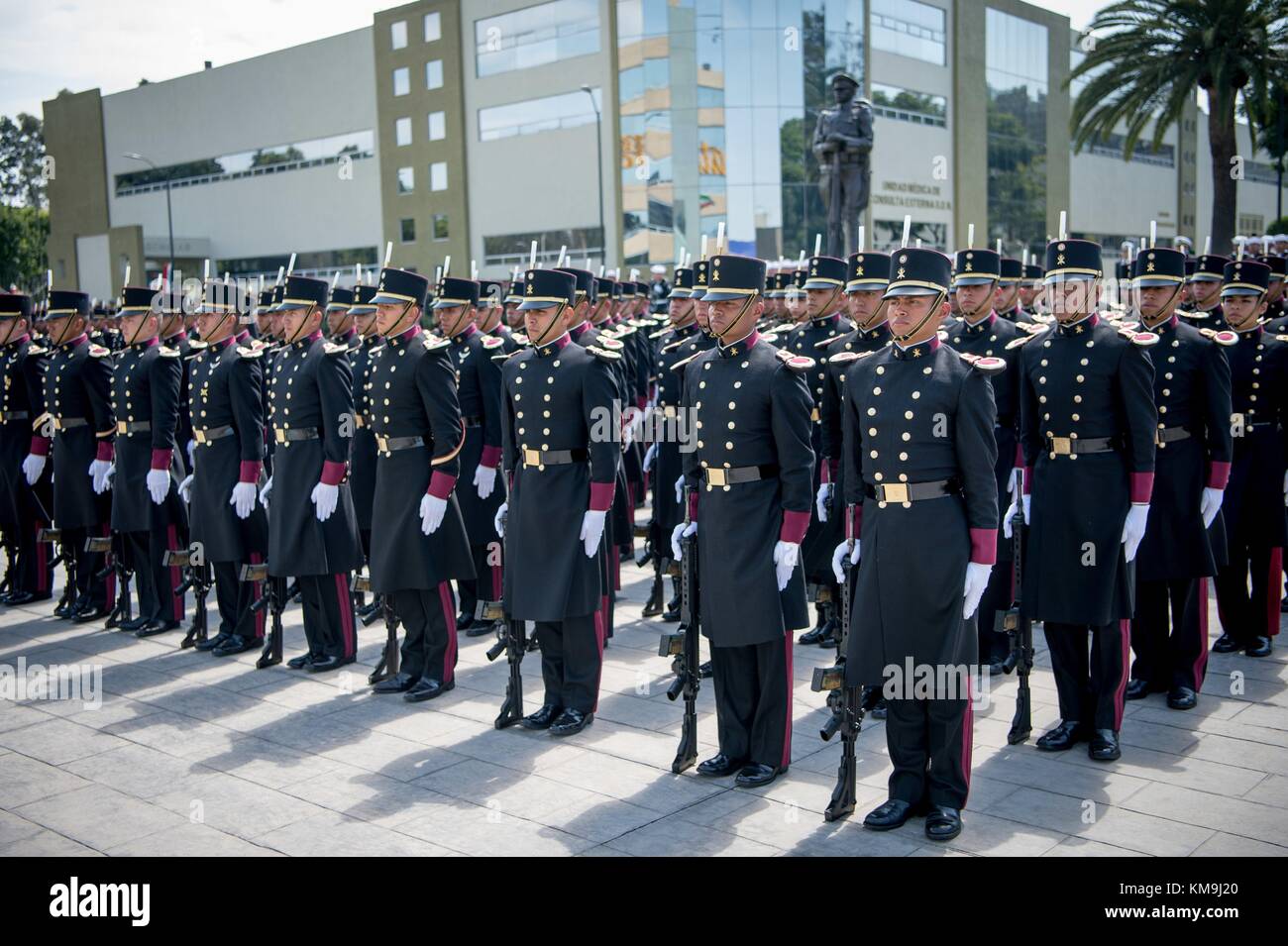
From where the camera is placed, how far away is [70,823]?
545 centimetres

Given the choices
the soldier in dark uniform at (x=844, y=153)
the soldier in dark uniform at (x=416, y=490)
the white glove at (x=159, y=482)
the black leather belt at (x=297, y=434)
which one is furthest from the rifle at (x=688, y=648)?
the soldier in dark uniform at (x=844, y=153)

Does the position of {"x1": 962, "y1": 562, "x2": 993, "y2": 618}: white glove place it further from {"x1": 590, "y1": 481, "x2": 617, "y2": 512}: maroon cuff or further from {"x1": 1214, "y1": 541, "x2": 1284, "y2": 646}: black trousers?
{"x1": 1214, "y1": 541, "x2": 1284, "y2": 646}: black trousers

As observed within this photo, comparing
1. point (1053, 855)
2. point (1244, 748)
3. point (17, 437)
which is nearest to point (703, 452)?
point (1053, 855)

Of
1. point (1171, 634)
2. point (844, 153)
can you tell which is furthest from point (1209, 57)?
point (1171, 634)

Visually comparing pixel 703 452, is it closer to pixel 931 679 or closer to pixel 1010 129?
pixel 931 679

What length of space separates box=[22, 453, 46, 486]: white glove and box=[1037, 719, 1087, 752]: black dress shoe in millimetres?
8338

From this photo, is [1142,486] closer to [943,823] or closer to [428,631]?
[943,823]

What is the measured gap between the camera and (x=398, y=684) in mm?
7562

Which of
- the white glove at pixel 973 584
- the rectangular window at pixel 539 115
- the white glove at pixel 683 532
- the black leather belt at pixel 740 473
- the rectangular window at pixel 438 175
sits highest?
the rectangular window at pixel 539 115

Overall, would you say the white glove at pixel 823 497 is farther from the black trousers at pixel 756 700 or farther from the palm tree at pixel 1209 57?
the palm tree at pixel 1209 57

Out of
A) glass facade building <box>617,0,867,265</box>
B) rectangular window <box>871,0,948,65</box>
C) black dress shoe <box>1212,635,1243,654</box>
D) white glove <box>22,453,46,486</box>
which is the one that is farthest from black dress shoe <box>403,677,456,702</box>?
rectangular window <box>871,0,948,65</box>

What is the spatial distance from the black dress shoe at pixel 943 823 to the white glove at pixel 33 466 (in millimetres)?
8259

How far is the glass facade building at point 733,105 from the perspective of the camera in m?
40.9

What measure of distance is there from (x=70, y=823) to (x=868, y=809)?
364cm
